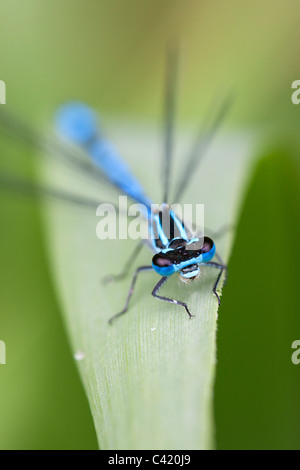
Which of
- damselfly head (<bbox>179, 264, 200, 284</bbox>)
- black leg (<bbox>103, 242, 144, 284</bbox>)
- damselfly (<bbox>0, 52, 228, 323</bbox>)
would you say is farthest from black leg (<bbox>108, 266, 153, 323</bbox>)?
damselfly head (<bbox>179, 264, 200, 284</bbox>)

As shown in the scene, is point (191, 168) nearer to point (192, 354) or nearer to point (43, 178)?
point (43, 178)

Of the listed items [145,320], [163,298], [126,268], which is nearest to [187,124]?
[126,268]

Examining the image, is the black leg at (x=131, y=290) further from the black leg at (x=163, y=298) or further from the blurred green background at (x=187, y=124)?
the blurred green background at (x=187, y=124)

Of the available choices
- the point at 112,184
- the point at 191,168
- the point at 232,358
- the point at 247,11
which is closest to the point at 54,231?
the point at 112,184

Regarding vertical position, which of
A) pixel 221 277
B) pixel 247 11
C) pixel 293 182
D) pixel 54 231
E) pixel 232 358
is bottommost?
pixel 232 358

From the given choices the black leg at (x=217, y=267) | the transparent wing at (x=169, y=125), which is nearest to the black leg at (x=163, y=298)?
the black leg at (x=217, y=267)

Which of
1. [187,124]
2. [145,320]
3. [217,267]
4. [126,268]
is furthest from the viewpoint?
[187,124]

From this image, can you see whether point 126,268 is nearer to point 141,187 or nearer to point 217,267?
point 217,267
